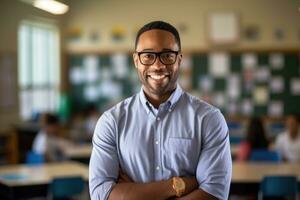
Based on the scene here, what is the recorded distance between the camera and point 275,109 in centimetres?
980

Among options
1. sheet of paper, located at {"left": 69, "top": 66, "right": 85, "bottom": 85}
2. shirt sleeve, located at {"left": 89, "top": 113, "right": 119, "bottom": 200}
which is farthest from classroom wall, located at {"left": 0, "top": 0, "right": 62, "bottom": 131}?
shirt sleeve, located at {"left": 89, "top": 113, "right": 119, "bottom": 200}

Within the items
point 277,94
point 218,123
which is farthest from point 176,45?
point 277,94

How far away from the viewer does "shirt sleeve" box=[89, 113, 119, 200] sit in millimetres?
1857

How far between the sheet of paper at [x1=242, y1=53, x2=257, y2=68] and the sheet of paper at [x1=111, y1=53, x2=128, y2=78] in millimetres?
2167

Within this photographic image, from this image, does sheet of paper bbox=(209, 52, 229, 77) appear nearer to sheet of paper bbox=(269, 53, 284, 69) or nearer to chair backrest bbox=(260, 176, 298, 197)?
sheet of paper bbox=(269, 53, 284, 69)

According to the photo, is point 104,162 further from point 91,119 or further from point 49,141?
point 91,119

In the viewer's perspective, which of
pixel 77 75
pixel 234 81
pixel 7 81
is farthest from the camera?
pixel 77 75

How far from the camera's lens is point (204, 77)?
32.8ft

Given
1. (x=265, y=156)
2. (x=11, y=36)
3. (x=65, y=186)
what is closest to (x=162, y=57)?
(x=65, y=186)

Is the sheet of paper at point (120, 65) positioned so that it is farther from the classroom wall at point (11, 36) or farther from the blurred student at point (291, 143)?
the blurred student at point (291, 143)

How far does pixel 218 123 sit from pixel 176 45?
0.30 meters

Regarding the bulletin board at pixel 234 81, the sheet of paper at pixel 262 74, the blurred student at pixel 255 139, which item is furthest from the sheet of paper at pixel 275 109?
the blurred student at pixel 255 139

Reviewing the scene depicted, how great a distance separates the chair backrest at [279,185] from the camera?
183 inches

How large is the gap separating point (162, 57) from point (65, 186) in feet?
10.2
